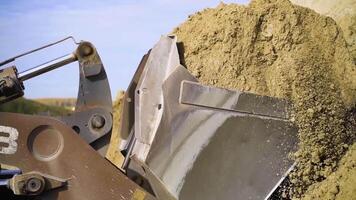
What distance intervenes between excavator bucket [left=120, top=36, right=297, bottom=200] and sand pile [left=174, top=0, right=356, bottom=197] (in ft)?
0.53

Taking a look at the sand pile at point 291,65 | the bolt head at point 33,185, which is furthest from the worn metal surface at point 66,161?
the sand pile at point 291,65

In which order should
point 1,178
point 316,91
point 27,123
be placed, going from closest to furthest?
1. point 27,123
2. point 1,178
3. point 316,91

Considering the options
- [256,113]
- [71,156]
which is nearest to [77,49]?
[71,156]

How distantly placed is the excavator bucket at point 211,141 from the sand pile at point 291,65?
6.3 inches

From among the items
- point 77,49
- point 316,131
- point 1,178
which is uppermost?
point 77,49

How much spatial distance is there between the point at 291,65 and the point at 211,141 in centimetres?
81

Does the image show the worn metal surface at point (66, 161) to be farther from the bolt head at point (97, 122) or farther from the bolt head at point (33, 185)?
the bolt head at point (97, 122)

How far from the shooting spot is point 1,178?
3.38m

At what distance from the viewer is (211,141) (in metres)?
3.27

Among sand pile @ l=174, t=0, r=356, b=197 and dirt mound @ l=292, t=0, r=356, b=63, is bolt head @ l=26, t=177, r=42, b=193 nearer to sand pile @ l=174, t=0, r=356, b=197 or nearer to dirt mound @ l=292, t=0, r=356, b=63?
sand pile @ l=174, t=0, r=356, b=197

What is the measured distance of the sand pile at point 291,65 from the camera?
3539mm

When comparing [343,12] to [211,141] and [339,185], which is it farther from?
[211,141]

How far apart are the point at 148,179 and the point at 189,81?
67 cm

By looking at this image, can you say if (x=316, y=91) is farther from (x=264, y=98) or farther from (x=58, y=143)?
(x=58, y=143)
